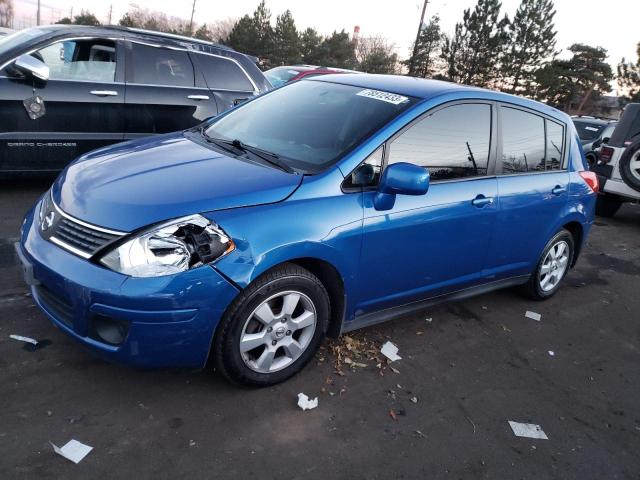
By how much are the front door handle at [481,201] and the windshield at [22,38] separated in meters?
4.40

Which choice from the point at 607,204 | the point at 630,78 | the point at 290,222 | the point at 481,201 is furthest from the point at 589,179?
the point at 630,78

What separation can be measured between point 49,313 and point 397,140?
2.08 meters

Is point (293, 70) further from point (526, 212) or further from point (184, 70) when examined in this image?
point (526, 212)

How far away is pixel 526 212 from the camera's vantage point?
405 cm

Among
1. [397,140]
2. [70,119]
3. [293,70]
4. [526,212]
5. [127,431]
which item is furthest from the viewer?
[293,70]

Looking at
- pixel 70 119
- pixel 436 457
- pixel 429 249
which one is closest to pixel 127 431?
pixel 436 457

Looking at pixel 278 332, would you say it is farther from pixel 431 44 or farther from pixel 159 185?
pixel 431 44

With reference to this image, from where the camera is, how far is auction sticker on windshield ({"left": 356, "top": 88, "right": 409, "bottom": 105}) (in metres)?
3.43

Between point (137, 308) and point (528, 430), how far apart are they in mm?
2136

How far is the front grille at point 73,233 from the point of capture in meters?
2.51

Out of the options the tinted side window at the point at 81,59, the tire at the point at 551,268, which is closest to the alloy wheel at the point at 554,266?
the tire at the point at 551,268

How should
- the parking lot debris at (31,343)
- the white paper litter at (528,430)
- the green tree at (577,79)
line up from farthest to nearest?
the green tree at (577,79) < the parking lot debris at (31,343) < the white paper litter at (528,430)

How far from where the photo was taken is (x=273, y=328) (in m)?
2.85

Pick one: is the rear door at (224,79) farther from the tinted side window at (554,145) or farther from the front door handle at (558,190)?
the front door handle at (558,190)
